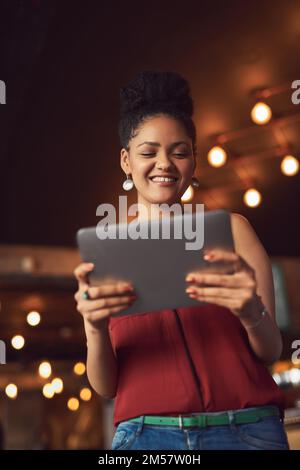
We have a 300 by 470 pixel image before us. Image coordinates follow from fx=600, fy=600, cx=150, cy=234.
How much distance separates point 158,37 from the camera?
381cm

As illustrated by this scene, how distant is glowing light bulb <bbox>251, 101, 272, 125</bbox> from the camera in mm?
4582

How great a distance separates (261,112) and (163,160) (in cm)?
352

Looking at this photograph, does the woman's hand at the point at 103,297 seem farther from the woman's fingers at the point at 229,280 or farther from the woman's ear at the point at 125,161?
the woman's ear at the point at 125,161

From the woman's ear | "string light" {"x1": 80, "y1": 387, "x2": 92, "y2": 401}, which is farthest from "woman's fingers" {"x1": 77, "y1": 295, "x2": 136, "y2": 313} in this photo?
"string light" {"x1": 80, "y1": 387, "x2": 92, "y2": 401}

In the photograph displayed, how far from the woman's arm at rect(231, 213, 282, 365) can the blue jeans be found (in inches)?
4.8

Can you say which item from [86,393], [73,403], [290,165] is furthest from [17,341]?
[290,165]

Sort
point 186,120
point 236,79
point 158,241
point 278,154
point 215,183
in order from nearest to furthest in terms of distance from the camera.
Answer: point 158,241 < point 186,120 < point 236,79 < point 278,154 < point 215,183

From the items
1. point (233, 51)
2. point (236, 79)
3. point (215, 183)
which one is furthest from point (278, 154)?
point (233, 51)

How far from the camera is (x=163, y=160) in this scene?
1266 mm

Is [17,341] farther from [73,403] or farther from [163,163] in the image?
[163,163]

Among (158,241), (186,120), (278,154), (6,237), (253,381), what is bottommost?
(253,381)

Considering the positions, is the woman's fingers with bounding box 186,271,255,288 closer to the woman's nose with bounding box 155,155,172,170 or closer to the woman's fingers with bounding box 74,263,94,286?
the woman's fingers with bounding box 74,263,94,286

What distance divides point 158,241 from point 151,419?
0.32 metres
